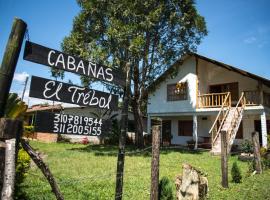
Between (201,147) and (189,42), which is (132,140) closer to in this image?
(201,147)

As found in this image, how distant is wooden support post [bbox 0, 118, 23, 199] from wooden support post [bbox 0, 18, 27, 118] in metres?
0.21

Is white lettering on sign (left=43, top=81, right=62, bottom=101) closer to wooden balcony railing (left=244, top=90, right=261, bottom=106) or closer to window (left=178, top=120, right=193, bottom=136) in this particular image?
wooden balcony railing (left=244, top=90, right=261, bottom=106)

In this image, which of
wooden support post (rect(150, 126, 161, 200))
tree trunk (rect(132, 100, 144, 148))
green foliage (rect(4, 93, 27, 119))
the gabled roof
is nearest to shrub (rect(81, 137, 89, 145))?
tree trunk (rect(132, 100, 144, 148))

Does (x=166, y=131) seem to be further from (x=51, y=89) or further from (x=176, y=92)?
(x=51, y=89)

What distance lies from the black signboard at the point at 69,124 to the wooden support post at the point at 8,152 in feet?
1.29

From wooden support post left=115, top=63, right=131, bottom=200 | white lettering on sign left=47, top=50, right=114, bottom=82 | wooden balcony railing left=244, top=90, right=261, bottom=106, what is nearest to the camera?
white lettering on sign left=47, top=50, right=114, bottom=82

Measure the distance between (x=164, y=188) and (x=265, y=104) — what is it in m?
15.4

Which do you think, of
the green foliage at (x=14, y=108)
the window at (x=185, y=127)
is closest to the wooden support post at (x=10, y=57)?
the green foliage at (x=14, y=108)

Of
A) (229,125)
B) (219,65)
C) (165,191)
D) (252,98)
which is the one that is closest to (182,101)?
(219,65)

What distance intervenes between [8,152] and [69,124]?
3.27 feet

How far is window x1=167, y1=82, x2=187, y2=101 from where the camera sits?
22.5 m

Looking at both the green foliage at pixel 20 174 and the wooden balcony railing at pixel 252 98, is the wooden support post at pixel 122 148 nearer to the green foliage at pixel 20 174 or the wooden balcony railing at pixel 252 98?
the green foliage at pixel 20 174

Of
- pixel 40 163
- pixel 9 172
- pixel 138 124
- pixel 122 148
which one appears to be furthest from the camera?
pixel 138 124

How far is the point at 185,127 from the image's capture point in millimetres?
24578
